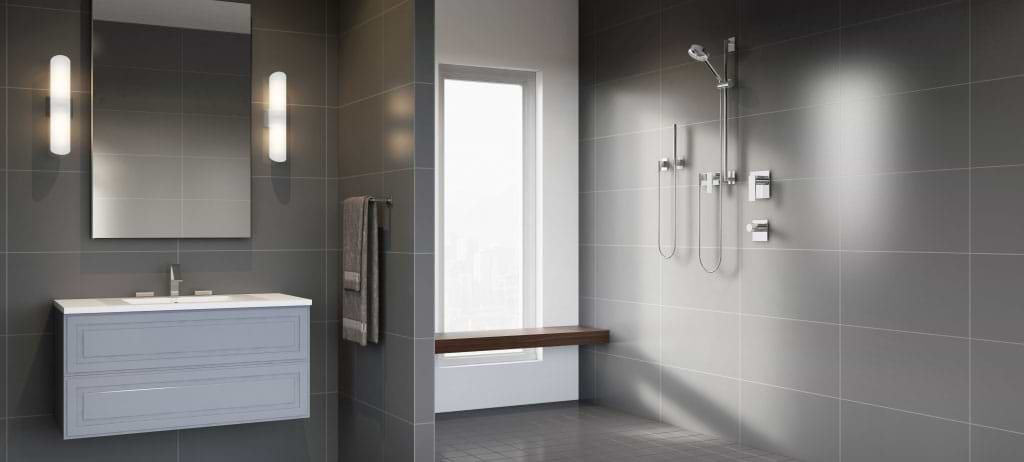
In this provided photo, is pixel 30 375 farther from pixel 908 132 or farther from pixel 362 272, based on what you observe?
pixel 908 132

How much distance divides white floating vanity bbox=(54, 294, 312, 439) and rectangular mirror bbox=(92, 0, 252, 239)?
0.46m

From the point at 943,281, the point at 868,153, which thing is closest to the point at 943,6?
the point at 868,153

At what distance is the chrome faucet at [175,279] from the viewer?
453 centimetres

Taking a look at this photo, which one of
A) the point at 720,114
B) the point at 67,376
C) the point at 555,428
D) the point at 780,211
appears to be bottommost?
the point at 555,428

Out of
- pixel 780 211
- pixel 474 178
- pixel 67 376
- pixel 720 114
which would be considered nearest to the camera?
pixel 67 376

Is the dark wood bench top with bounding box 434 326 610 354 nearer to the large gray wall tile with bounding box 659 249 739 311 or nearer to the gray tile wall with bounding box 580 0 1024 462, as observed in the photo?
the gray tile wall with bounding box 580 0 1024 462

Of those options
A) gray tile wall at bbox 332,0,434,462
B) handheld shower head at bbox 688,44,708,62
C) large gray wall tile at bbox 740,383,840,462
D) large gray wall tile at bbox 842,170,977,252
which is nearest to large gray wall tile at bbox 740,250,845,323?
large gray wall tile at bbox 842,170,977,252

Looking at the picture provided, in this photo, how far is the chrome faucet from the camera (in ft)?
14.9

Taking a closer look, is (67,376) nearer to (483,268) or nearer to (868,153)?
(483,268)

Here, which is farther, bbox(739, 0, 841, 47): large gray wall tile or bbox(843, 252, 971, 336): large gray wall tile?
bbox(739, 0, 841, 47): large gray wall tile

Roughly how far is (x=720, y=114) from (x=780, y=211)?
26.9 inches

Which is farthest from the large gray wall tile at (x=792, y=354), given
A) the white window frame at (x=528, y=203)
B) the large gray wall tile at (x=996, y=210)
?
the white window frame at (x=528, y=203)

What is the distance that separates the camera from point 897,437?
4262 mm

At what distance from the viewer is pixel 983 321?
3.90 metres
